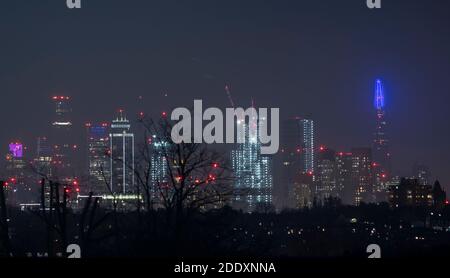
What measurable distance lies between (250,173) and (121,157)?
8.90 ft

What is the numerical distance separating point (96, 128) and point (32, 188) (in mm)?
4835

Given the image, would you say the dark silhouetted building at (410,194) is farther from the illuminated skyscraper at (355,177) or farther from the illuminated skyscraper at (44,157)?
the illuminated skyscraper at (44,157)

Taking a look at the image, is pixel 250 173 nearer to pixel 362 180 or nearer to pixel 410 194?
pixel 362 180

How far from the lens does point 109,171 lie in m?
16.2

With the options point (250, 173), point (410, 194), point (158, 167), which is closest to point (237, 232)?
point (250, 173)

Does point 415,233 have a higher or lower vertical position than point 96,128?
lower

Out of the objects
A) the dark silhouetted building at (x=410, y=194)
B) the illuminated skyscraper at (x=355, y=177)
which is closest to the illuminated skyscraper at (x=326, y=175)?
the illuminated skyscraper at (x=355, y=177)

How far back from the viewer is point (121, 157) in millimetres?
15062

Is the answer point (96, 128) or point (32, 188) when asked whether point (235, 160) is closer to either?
point (96, 128)

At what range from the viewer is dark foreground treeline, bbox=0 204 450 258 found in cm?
1023

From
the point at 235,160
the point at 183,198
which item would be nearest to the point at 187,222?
the point at 183,198

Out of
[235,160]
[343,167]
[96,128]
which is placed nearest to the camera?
[235,160]

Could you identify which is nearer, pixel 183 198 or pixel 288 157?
pixel 183 198
